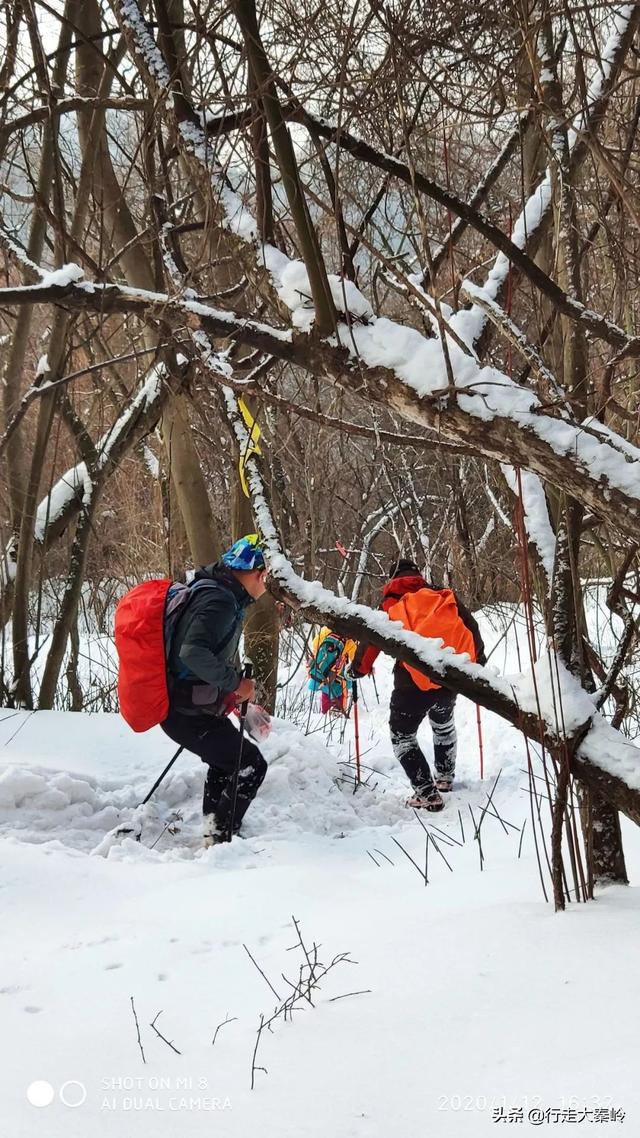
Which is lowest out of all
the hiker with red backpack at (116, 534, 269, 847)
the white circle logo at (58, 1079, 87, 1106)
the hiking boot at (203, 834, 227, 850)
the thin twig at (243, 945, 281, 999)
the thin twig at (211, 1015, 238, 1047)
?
the white circle logo at (58, 1079, 87, 1106)

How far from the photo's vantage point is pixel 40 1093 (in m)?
1.57

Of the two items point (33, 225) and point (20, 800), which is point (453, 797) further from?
point (33, 225)

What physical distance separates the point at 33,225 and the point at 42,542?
2.47 metres

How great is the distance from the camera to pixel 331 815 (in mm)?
4441

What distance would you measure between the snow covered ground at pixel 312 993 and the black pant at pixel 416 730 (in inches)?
41.6

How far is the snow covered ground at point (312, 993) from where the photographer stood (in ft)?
4.66

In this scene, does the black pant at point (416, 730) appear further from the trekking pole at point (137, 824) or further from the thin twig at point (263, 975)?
the thin twig at point (263, 975)

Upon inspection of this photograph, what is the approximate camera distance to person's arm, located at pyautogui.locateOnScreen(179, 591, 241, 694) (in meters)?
3.76

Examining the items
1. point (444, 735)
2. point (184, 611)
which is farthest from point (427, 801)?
point (184, 611)

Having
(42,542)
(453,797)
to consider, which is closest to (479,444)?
(453,797)

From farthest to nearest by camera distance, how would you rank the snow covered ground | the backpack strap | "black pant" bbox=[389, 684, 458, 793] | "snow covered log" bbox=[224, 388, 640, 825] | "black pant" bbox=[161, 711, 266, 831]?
1. "black pant" bbox=[389, 684, 458, 793]
2. "black pant" bbox=[161, 711, 266, 831]
3. the backpack strap
4. "snow covered log" bbox=[224, 388, 640, 825]
5. the snow covered ground

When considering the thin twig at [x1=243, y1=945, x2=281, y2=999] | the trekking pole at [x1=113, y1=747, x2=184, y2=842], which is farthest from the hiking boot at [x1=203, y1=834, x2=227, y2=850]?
the thin twig at [x1=243, y1=945, x2=281, y2=999]

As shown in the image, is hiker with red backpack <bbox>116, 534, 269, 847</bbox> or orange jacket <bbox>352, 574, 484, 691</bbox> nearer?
hiker with red backpack <bbox>116, 534, 269, 847</bbox>

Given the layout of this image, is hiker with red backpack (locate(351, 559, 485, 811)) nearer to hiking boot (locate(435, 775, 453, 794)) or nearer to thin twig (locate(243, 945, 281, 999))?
hiking boot (locate(435, 775, 453, 794))
